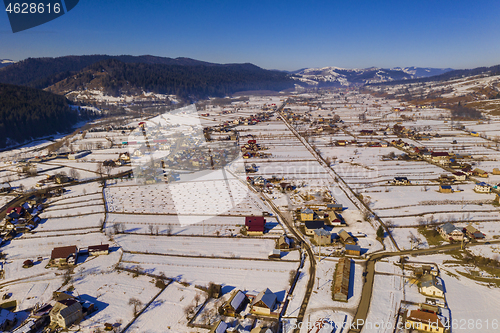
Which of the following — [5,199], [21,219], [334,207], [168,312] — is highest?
[5,199]

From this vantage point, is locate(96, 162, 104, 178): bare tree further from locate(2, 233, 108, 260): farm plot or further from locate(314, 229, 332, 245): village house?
locate(314, 229, 332, 245): village house

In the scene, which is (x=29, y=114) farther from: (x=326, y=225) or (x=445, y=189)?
(x=445, y=189)

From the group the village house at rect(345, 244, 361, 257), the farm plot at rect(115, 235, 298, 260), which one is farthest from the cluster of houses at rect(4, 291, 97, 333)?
the village house at rect(345, 244, 361, 257)

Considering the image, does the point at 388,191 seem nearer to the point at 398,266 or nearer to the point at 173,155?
the point at 398,266

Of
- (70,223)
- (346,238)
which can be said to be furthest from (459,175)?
(70,223)

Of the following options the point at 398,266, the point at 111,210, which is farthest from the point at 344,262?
the point at 111,210
